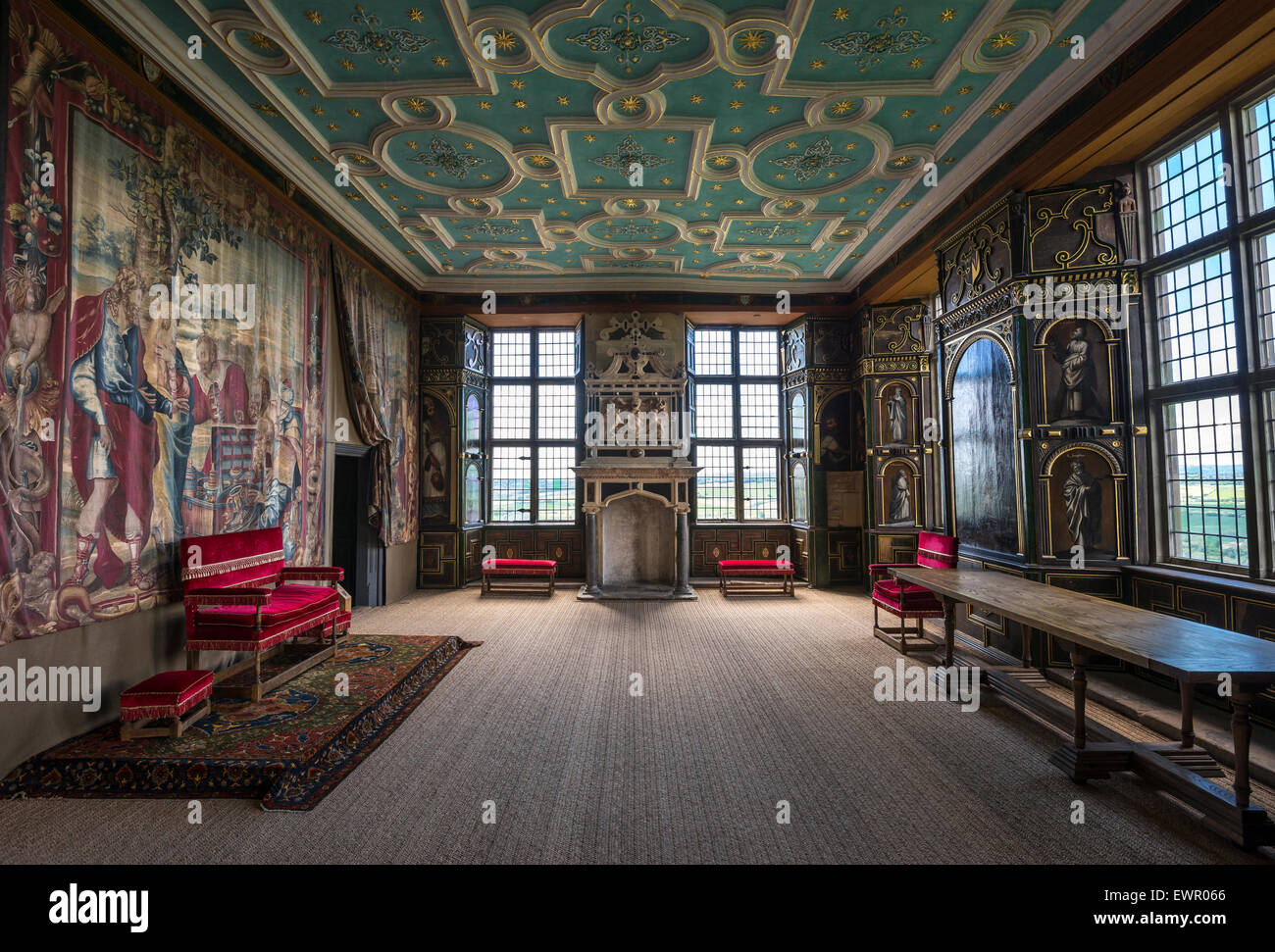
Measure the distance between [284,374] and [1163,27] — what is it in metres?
7.79

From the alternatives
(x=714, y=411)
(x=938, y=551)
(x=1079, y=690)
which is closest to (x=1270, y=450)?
(x=938, y=551)

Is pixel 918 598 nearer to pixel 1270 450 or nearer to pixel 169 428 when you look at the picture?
pixel 1270 450

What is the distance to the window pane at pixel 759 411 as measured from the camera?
10781 mm

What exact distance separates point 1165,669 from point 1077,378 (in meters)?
3.57

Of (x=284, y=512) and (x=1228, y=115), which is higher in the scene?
(x=1228, y=115)

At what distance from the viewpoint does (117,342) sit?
386 centimetres

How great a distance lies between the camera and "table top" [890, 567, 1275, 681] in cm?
257

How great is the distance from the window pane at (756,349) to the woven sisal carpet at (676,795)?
700cm

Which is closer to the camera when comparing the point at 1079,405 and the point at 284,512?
the point at 1079,405

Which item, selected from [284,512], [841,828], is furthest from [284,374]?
[841,828]

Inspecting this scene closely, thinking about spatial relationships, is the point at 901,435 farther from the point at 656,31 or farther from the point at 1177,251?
the point at 656,31

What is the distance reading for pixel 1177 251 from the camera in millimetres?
4691

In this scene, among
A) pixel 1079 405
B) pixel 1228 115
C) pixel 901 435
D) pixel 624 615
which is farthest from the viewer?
pixel 901 435
